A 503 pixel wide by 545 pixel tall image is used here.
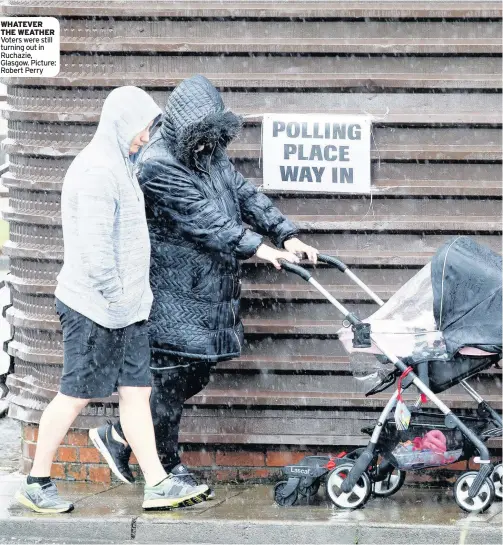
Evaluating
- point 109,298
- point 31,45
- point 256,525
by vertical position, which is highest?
point 31,45

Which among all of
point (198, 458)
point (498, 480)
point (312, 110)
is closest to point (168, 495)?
point (198, 458)

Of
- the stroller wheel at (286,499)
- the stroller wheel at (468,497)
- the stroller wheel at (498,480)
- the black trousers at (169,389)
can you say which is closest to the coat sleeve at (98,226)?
the black trousers at (169,389)

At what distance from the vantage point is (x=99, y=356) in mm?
7020

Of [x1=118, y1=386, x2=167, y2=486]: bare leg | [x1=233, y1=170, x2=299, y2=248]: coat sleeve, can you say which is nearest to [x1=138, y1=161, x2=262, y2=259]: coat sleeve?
[x1=233, y1=170, x2=299, y2=248]: coat sleeve

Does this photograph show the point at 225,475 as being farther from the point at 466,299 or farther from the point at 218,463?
the point at 466,299

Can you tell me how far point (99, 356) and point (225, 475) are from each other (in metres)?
1.35

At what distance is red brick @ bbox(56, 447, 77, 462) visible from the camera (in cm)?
805

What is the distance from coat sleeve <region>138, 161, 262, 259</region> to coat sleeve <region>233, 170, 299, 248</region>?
0.86 feet

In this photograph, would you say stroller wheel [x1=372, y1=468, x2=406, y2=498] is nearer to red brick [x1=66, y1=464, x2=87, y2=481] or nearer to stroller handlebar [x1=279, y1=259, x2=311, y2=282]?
stroller handlebar [x1=279, y1=259, x2=311, y2=282]

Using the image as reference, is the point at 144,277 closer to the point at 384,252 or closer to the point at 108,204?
the point at 108,204

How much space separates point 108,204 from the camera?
6816 mm

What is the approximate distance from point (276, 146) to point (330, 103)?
372mm

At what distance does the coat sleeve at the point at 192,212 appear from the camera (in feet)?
23.2

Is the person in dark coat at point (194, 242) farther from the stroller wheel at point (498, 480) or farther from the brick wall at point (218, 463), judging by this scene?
the stroller wheel at point (498, 480)
